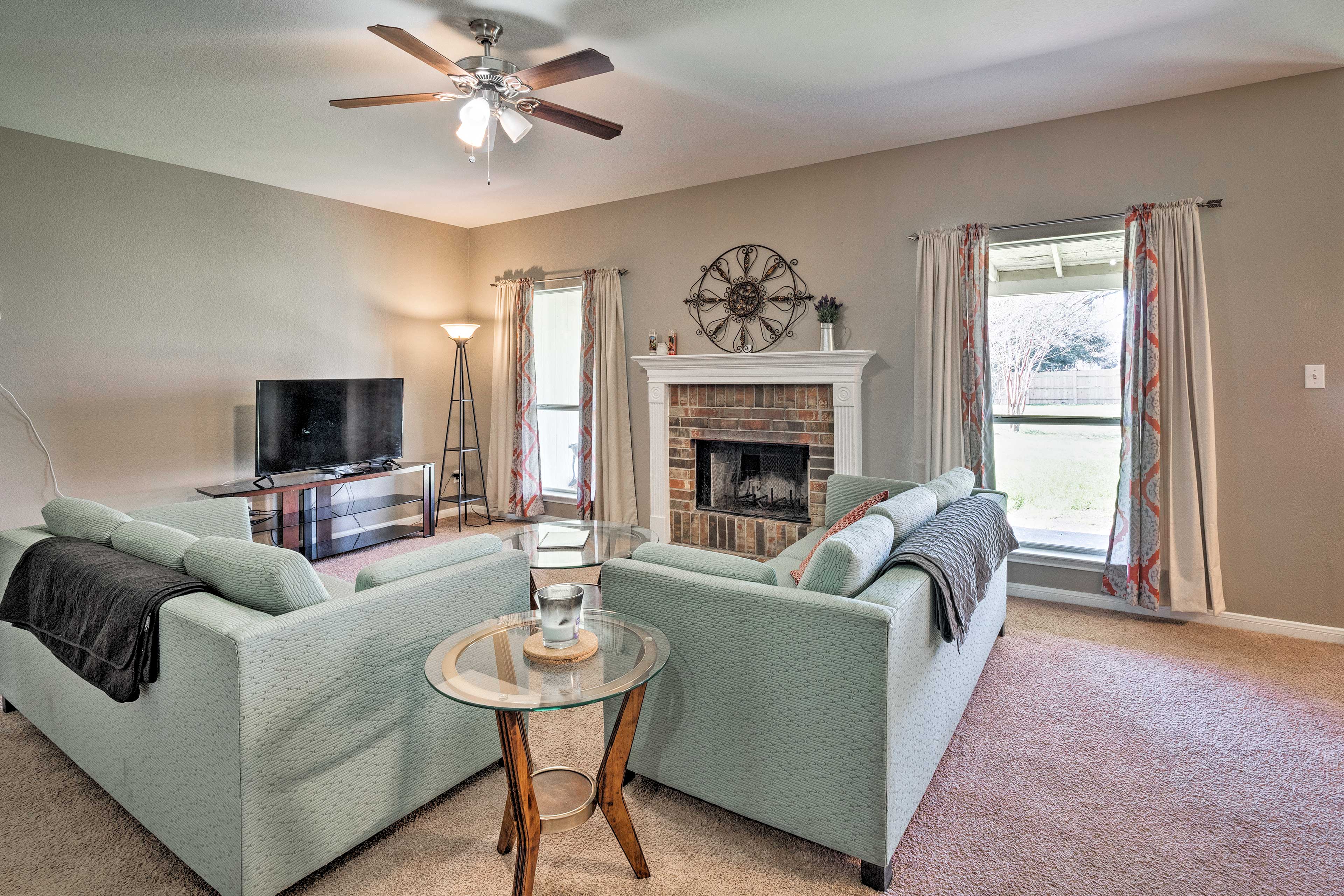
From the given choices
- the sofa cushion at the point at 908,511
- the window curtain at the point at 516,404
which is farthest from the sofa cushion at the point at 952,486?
the window curtain at the point at 516,404

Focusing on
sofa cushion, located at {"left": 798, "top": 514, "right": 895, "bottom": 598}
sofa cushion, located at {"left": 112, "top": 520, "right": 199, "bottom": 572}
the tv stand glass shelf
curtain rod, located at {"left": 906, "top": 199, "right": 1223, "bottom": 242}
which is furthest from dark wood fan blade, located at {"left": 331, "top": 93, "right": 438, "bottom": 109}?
curtain rod, located at {"left": 906, "top": 199, "right": 1223, "bottom": 242}

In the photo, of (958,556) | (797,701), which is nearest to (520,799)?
(797,701)

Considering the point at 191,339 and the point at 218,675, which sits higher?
the point at 191,339

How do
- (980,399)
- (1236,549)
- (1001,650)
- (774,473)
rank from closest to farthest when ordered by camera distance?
(1001,650) < (1236,549) < (980,399) < (774,473)

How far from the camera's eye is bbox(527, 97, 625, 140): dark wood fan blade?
2.78 meters

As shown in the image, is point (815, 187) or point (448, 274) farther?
point (448, 274)

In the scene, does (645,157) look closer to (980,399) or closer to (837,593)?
(980,399)

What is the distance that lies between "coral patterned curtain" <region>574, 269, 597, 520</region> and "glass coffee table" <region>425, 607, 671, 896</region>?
352 cm

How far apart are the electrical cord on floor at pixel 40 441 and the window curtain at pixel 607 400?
10.5 ft

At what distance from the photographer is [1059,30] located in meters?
2.69

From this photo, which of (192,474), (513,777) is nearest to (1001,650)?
(513,777)

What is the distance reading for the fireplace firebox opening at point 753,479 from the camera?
4.62m

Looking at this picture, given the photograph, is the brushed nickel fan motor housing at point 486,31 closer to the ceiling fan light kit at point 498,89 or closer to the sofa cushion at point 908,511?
the ceiling fan light kit at point 498,89

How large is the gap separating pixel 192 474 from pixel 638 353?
3.11 metres
